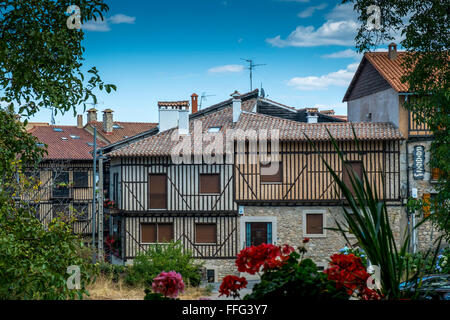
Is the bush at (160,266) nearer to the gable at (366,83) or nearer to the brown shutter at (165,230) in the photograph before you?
the brown shutter at (165,230)

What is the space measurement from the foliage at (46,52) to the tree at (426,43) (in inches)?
187

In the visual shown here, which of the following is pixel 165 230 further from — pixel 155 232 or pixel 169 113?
pixel 169 113

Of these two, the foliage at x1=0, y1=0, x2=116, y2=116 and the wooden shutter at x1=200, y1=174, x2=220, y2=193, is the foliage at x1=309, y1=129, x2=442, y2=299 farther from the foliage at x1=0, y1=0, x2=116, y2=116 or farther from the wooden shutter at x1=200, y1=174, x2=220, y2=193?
the wooden shutter at x1=200, y1=174, x2=220, y2=193

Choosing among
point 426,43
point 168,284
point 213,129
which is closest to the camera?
point 168,284

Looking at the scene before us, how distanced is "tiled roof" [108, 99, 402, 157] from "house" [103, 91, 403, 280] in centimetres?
4

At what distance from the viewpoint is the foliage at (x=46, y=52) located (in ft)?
13.9

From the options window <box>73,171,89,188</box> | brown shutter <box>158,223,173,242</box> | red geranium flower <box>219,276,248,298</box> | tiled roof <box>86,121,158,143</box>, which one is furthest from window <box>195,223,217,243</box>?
red geranium flower <box>219,276,248,298</box>

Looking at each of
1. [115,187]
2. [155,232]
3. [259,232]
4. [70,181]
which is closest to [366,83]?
[259,232]

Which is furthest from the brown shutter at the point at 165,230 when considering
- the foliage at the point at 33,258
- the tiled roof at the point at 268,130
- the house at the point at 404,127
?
the foliage at the point at 33,258

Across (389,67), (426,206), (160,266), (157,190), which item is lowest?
(160,266)

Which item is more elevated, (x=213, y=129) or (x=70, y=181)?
(x=213, y=129)

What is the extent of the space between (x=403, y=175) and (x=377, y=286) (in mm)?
15177

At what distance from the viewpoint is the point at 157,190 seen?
55.4 ft

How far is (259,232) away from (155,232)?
341 centimetres
